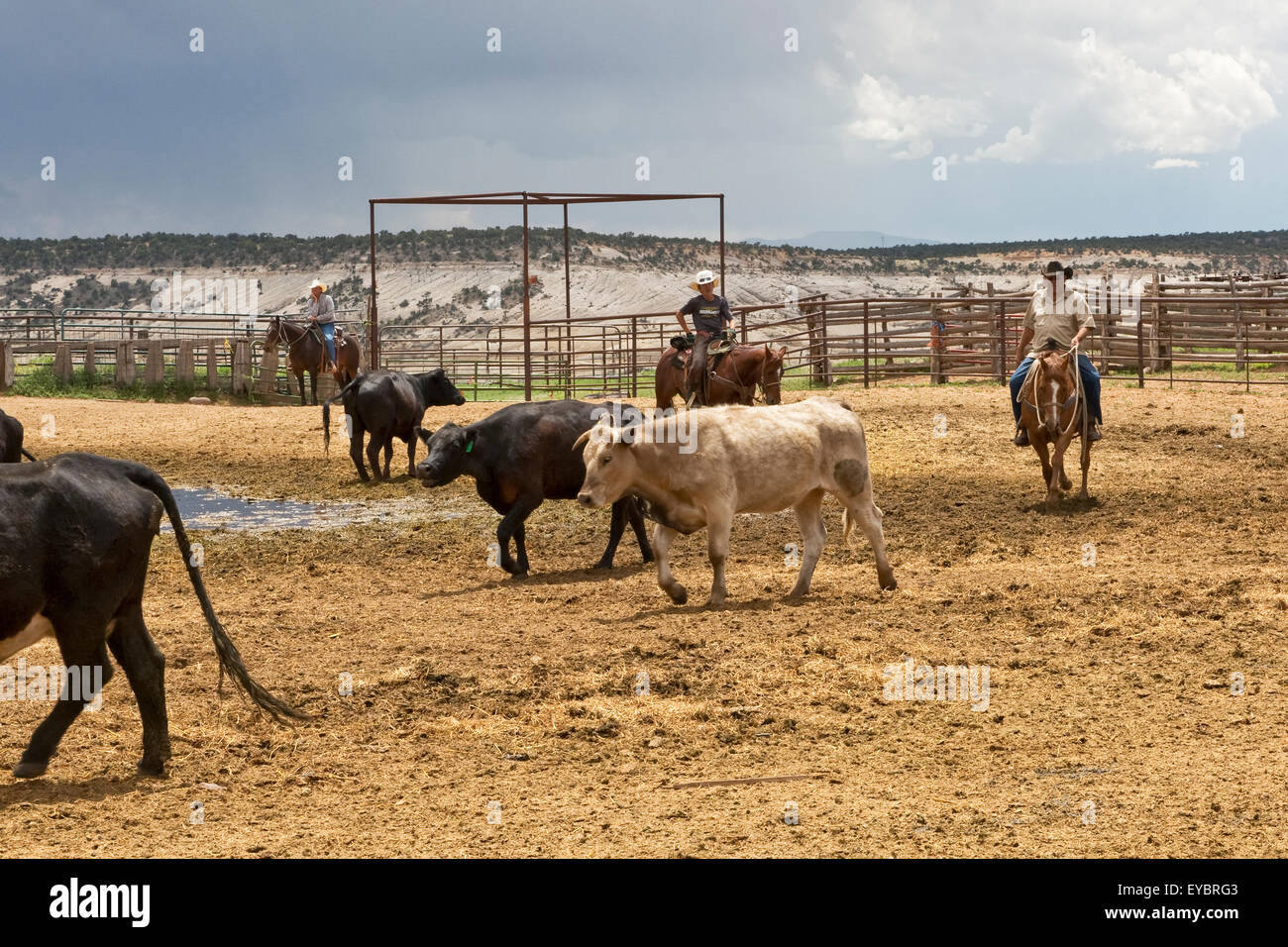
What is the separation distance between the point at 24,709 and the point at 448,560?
15.0ft

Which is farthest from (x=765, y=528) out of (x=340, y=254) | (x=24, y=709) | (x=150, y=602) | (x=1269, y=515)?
(x=340, y=254)

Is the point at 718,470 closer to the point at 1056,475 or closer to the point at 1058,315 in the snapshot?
the point at 1056,475

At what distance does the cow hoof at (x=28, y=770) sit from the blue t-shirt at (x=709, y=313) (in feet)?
37.9

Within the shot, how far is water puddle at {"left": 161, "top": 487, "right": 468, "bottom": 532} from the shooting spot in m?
12.7

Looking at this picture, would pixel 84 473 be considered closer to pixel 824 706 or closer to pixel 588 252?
pixel 824 706

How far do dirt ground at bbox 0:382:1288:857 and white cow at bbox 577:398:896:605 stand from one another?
0.44 meters

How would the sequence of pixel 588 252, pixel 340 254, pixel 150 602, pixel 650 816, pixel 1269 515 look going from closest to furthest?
pixel 650 816
pixel 150 602
pixel 1269 515
pixel 588 252
pixel 340 254

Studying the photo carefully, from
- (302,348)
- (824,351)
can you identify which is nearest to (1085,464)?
(824,351)

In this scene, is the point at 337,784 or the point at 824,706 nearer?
the point at 337,784

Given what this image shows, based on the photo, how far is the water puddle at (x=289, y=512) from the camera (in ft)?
41.8

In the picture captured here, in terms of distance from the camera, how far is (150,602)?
30.7ft

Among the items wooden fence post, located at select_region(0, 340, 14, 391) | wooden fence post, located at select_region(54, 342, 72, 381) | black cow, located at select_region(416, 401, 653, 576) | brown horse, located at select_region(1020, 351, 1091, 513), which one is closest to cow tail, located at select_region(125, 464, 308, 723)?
black cow, located at select_region(416, 401, 653, 576)

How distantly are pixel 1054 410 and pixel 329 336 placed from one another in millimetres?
14026
